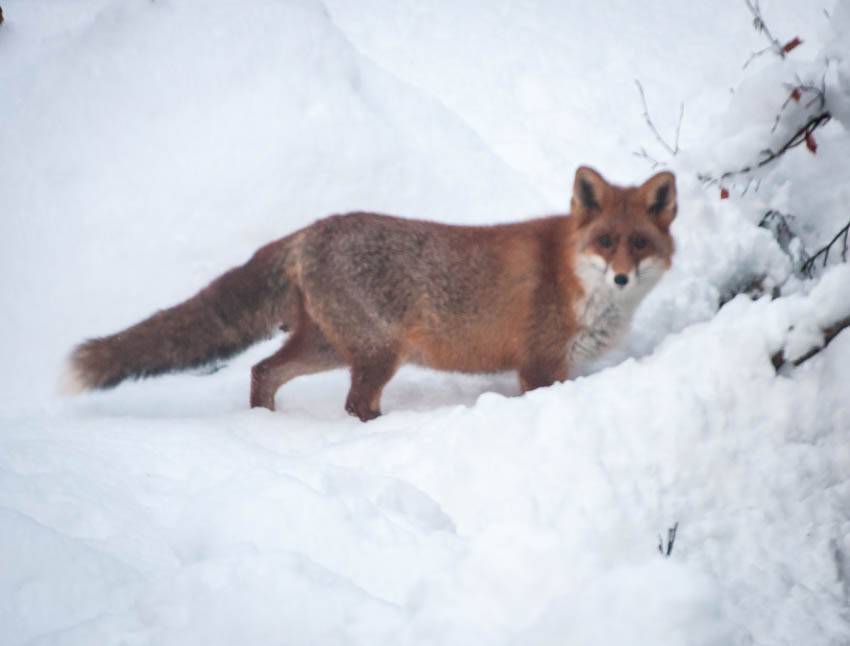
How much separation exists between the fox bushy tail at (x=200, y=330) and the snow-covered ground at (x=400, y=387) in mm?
253

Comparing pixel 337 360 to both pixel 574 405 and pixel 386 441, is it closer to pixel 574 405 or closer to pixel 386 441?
pixel 386 441

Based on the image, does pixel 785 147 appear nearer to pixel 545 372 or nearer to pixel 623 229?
pixel 623 229

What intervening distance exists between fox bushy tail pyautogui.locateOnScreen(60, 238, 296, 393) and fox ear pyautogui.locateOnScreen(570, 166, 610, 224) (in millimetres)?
1574

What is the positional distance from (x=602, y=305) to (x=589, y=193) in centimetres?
59

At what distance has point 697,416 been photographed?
2.73 metres

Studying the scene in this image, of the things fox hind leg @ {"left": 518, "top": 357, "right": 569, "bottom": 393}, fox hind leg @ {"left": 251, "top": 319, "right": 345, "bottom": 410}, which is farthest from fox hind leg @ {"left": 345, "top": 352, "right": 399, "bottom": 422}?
fox hind leg @ {"left": 518, "top": 357, "right": 569, "bottom": 393}

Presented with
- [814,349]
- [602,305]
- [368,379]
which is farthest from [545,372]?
[814,349]

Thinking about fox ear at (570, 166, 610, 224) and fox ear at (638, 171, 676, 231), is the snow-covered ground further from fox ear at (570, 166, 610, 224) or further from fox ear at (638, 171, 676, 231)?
fox ear at (570, 166, 610, 224)

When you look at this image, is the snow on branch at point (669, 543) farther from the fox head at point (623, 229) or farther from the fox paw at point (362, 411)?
the fox paw at point (362, 411)

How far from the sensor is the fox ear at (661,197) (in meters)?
3.55

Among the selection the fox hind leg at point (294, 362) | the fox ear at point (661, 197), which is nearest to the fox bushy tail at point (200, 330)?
the fox hind leg at point (294, 362)

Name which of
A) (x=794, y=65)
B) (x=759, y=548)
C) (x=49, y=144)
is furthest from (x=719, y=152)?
(x=49, y=144)

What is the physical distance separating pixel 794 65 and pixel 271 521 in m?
3.30

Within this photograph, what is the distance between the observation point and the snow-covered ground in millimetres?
1768
